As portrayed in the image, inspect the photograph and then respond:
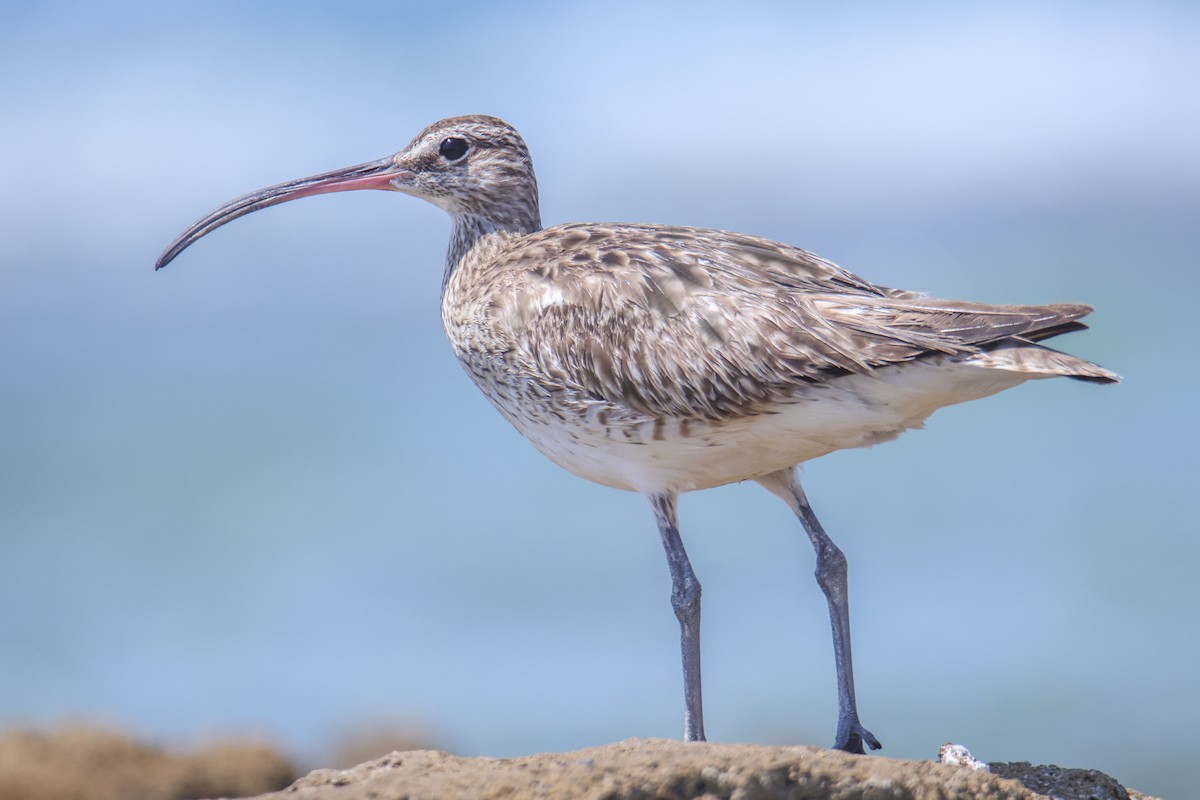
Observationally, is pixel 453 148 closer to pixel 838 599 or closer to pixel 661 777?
pixel 838 599

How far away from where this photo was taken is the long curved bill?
35.4ft

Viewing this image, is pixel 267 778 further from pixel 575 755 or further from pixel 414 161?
pixel 414 161

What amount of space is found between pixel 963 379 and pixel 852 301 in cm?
91

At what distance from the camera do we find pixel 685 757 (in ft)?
20.1

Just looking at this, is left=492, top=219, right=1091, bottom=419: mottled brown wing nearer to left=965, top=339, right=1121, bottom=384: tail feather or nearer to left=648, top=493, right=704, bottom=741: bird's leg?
left=965, top=339, right=1121, bottom=384: tail feather

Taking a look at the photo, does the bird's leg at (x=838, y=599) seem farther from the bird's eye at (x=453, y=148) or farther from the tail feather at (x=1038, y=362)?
the bird's eye at (x=453, y=148)

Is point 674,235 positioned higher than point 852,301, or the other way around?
point 674,235

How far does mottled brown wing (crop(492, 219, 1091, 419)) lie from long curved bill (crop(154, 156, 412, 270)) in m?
1.87

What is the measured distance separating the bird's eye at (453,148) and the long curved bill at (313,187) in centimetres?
31

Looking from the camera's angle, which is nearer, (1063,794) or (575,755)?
(575,755)

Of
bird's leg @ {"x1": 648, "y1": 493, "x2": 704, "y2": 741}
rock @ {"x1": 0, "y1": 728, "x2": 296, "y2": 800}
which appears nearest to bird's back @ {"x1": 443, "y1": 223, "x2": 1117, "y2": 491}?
bird's leg @ {"x1": 648, "y1": 493, "x2": 704, "y2": 741}

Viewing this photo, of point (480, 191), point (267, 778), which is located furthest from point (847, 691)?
point (480, 191)

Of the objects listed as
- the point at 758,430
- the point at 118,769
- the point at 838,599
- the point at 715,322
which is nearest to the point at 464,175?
the point at 715,322

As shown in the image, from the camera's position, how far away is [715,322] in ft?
28.5
